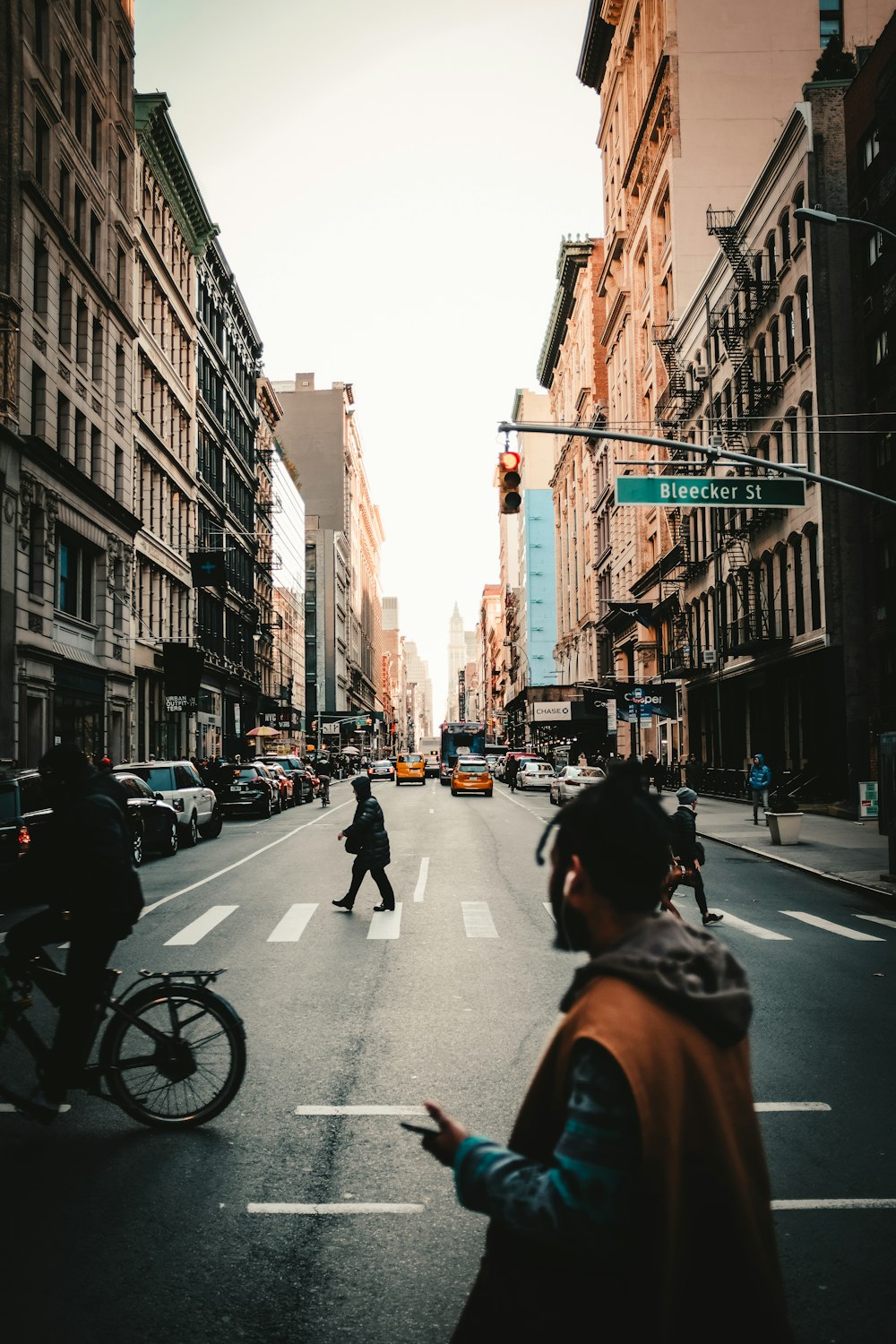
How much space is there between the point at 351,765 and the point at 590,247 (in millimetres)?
50222

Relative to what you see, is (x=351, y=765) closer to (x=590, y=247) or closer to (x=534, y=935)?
(x=590, y=247)

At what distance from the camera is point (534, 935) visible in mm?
13344

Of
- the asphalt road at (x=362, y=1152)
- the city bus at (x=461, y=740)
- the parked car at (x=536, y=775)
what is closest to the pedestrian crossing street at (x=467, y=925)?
the asphalt road at (x=362, y=1152)

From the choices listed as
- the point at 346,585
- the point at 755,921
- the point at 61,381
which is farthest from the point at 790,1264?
the point at 346,585

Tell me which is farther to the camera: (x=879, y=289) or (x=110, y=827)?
(x=879, y=289)

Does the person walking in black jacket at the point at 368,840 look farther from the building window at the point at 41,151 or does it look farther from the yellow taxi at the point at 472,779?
the yellow taxi at the point at 472,779

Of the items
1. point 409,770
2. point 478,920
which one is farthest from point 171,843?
point 409,770

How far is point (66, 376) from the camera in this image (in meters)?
35.5

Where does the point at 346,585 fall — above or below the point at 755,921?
above

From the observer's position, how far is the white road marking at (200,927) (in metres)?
12.7

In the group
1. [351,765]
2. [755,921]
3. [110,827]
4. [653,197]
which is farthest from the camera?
[351,765]

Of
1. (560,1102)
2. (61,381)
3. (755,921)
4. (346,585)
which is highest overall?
(346,585)

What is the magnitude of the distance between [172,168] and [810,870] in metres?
42.4

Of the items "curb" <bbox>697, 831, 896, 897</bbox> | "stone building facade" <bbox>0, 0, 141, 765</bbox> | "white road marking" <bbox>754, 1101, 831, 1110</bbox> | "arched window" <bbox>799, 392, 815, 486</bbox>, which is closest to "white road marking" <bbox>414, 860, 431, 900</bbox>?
"curb" <bbox>697, 831, 896, 897</bbox>
